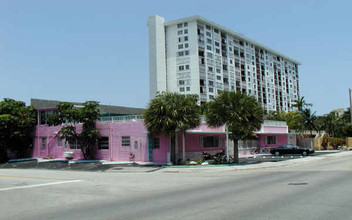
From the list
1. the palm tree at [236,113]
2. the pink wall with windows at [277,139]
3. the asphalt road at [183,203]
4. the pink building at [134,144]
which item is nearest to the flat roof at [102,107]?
the pink building at [134,144]

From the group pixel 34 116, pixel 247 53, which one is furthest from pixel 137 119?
pixel 247 53

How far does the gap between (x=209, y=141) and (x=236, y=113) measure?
757 centimetres

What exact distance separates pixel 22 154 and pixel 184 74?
48290 millimetres

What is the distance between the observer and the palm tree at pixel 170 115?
2553 centimetres

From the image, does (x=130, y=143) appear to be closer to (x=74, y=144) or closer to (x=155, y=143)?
(x=155, y=143)

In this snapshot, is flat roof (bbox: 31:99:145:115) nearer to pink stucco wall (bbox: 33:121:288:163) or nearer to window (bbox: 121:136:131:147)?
pink stucco wall (bbox: 33:121:288:163)

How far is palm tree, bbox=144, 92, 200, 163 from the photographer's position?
25.5m

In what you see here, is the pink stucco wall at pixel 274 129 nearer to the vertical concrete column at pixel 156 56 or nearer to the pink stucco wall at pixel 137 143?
the pink stucco wall at pixel 137 143

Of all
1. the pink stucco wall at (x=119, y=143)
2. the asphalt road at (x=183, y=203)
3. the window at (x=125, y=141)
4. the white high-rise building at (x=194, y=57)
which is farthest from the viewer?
the white high-rise building at (x=194, y=57)

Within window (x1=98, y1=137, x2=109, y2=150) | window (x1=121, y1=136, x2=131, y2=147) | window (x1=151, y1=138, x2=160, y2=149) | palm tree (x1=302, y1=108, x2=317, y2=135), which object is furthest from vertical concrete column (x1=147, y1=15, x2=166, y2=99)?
window (x1=151, y1=138, x2=160, y2=149)

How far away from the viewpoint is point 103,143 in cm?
3262

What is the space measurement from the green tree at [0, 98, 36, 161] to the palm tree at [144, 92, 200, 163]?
1736cm

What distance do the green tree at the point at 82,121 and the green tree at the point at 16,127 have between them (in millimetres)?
6364

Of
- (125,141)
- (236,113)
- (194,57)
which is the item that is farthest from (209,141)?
(194,57)
